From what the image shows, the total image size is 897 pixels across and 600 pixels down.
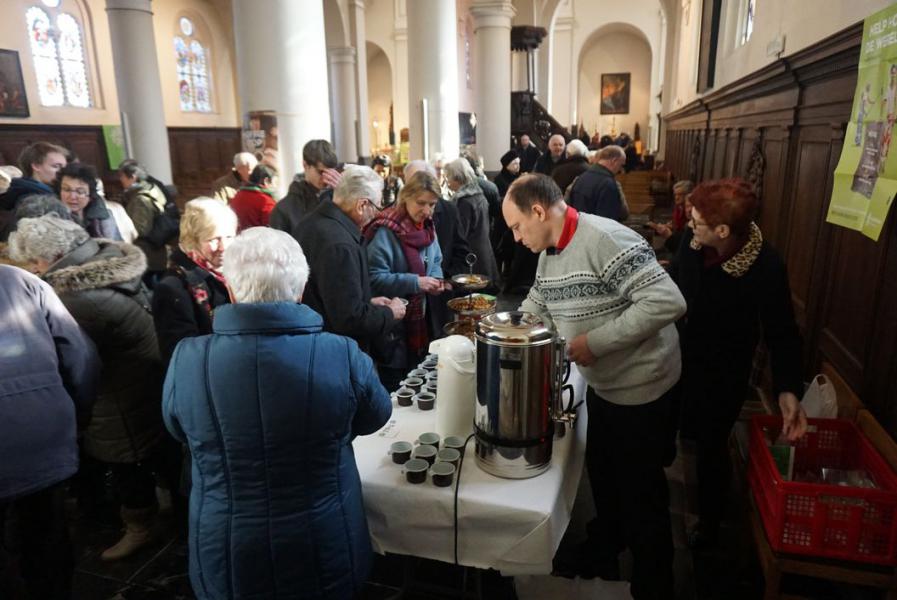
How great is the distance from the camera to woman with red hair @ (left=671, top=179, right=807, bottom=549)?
2.40 meters

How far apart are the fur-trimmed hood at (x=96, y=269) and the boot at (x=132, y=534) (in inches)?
44.4

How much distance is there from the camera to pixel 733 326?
2.56 m

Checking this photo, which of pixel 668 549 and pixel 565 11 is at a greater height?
pixel 565 11

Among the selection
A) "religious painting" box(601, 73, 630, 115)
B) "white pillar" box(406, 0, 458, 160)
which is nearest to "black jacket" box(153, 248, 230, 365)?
"white pillar" box(406, 0, 458, 160)

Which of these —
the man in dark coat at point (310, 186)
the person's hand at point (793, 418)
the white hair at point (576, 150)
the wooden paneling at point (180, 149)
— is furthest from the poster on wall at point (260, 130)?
the wooden paneling at point (180, 149)

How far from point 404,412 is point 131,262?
1.37m

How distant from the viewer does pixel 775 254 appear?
245cm

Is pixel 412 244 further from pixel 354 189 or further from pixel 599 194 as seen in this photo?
pixel 599 194

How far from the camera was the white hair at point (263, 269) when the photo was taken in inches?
63.9

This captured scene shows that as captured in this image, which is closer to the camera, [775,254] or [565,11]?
[775,254]

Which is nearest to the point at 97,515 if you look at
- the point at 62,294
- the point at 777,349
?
the point at 62,294

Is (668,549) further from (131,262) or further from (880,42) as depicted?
(131,262)

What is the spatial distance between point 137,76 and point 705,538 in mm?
9462

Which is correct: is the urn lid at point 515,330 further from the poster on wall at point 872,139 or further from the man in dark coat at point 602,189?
the man in dark coat at point 602,189
